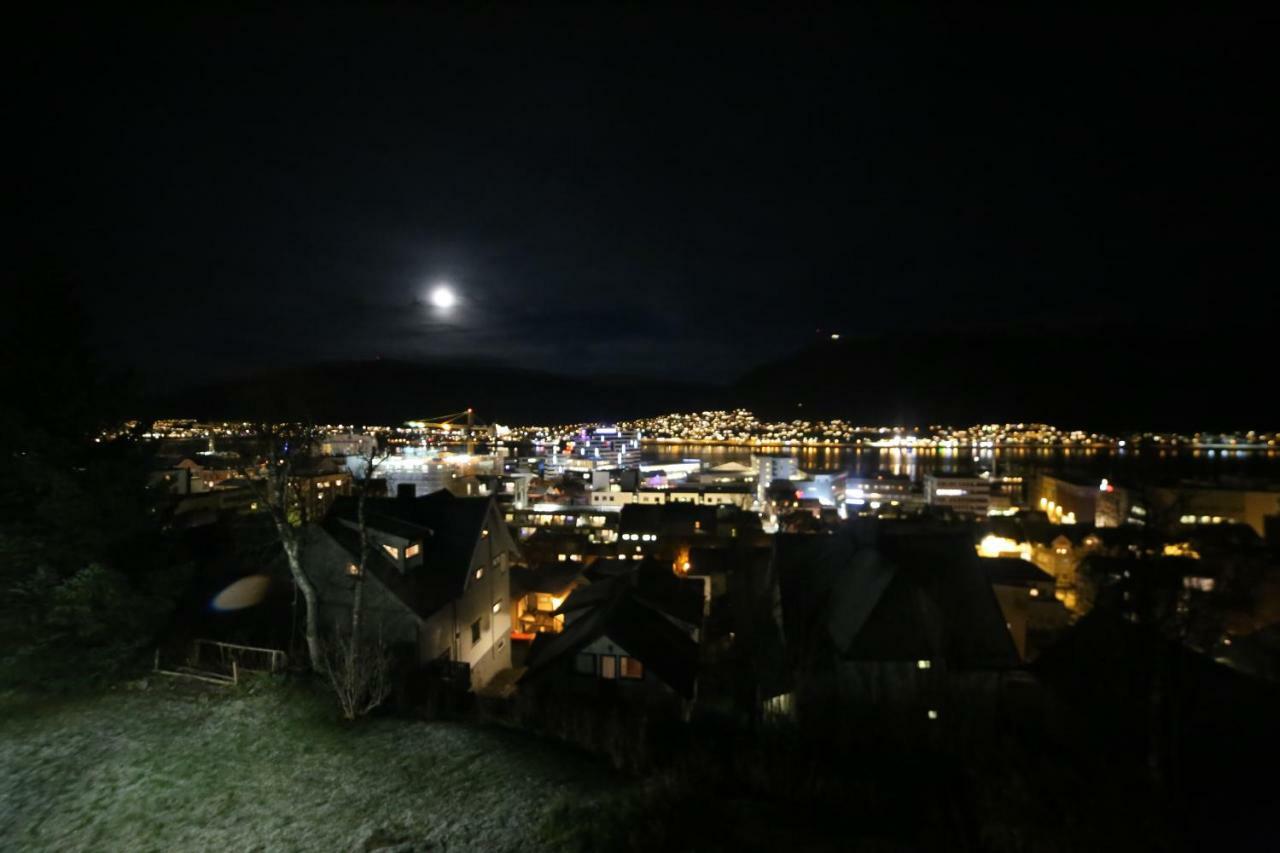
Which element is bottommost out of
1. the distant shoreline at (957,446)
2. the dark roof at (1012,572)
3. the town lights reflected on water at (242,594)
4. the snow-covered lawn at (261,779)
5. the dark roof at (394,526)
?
the dark roof at (1012,572)

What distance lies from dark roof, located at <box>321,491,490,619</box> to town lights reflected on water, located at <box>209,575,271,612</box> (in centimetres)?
141

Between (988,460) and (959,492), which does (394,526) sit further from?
(988,460)

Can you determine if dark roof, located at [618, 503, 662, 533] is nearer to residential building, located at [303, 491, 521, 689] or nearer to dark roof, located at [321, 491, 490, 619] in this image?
residential building, located at [303, 491, 521, 689]

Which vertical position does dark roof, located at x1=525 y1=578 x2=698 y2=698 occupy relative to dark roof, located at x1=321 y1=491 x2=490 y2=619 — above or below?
below

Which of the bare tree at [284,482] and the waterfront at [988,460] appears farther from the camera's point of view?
the waterfront at [988,460]

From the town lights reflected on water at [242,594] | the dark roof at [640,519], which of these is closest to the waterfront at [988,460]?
the dark roof at [640,519]

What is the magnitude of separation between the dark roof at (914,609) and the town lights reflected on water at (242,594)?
7946 millimetres

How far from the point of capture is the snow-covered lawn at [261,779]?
4258 mm

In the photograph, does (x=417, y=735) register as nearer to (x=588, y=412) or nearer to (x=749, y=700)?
(x=749, y=700)

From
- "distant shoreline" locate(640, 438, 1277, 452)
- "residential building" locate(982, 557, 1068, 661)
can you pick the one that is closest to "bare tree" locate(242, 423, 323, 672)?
"residential building" locate(982, 557, 1068, 661)

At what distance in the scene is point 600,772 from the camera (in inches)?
202

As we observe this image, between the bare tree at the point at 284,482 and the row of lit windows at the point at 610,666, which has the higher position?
the bare tree at the point at 284,482

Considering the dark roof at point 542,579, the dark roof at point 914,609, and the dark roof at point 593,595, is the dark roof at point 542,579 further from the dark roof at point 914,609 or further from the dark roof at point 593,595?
the dark roof at point 914,609

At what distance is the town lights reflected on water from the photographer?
360 inches
